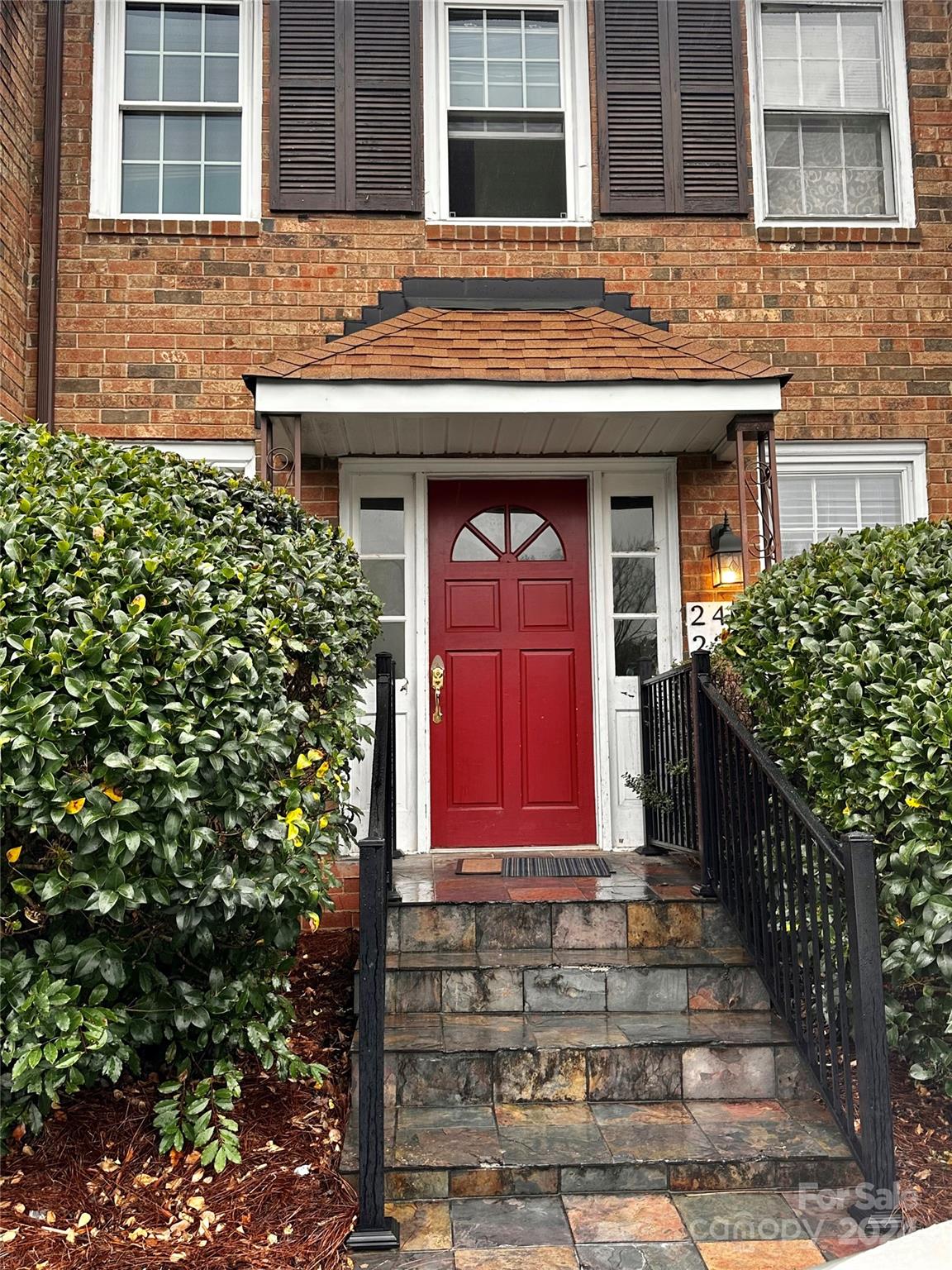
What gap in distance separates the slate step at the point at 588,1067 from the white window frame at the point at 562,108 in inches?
190

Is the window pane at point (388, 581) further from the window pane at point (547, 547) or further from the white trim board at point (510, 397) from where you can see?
the white trim board at point (510, 397)

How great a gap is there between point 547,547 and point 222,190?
2986mm

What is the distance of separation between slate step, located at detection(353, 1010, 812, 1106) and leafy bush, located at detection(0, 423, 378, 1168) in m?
0.42

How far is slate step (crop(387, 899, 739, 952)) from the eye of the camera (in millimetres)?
4277

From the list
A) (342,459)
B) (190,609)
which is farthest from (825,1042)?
(342,459)

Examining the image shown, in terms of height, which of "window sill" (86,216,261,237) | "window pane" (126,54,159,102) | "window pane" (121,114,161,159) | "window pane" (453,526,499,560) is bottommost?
"window pane" (453,526,499,560)

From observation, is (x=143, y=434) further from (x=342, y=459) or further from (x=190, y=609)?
(x=190, y=609)

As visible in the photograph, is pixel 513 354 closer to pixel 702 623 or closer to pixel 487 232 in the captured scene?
pixel 487 232

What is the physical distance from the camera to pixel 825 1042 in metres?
3.51

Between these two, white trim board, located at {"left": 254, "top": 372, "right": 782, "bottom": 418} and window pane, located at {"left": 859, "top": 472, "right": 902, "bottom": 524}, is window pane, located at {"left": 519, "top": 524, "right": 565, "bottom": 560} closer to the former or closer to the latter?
white trim board, located at {"left": 254, "top": 372, "right": 782, "bottom": 418}

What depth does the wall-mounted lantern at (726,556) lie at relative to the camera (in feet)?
20.1

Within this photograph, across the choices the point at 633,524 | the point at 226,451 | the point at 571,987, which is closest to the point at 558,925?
the point at 571,987

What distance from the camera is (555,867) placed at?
5316mm

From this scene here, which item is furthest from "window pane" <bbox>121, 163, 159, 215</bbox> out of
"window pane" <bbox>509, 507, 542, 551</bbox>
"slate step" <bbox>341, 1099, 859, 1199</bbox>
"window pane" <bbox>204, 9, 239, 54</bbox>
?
"slate step" <bbox>341, 1099, 859, 1199</bbox>
